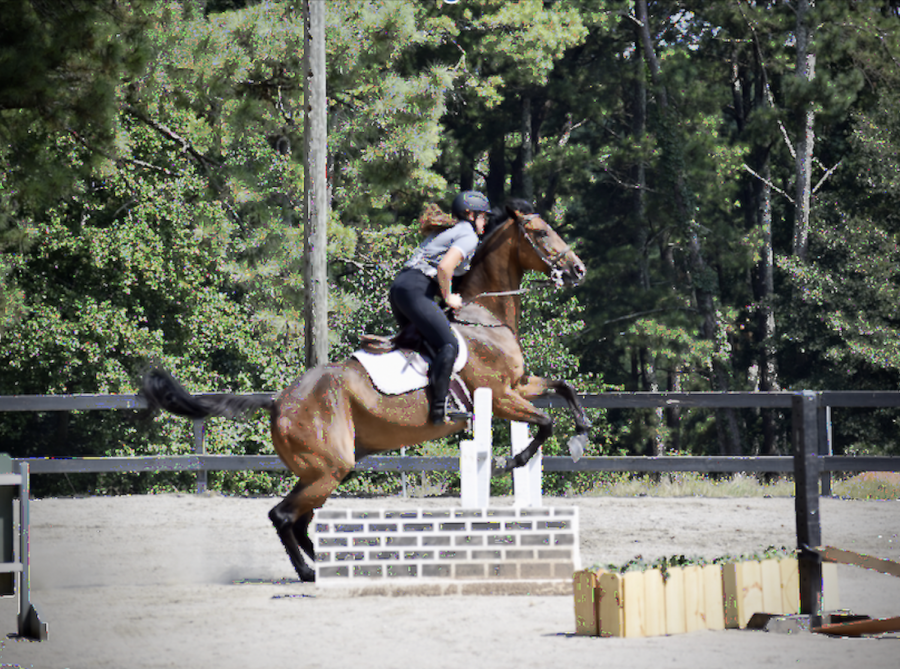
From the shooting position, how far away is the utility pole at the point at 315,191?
9984mm

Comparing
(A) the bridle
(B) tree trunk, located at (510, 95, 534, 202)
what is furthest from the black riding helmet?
(B) tree trunk, located at (510, 95, 534, 202)

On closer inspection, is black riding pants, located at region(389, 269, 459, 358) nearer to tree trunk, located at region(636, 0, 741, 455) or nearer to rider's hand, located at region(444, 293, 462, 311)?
rider's hand, located at region(444, 293, 462, 311)

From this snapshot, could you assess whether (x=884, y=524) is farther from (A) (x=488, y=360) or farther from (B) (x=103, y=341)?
(B) (x=103, y=341)

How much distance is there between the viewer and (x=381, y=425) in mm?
7141

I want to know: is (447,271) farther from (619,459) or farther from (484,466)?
(619,459)

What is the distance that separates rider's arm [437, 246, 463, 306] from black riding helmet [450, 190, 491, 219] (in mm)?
451

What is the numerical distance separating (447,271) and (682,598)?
2.67 meters

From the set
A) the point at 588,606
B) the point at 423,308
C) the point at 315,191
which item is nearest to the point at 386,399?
the point at 423,308

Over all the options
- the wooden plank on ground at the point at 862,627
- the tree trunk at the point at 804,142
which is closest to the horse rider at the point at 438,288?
the wooden plank on ground at the point at 862,627

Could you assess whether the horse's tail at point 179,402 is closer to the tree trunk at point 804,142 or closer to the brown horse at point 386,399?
Answer: the brown horse at point 386,399

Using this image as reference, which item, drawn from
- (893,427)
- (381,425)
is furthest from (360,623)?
(893,427)

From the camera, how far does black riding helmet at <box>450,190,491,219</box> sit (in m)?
7.55

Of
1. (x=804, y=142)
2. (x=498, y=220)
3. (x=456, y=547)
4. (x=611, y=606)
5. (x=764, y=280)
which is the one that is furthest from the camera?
(x=764, y=280)

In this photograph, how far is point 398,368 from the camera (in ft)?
23.4
